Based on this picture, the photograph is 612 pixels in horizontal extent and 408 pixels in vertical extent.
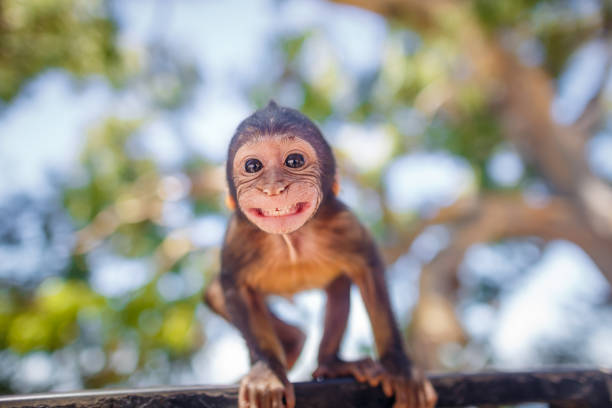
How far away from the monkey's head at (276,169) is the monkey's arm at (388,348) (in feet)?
1.31

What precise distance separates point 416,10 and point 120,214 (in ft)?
13.0

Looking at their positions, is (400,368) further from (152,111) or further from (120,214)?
(152,111)

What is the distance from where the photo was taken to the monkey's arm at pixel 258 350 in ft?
3.39

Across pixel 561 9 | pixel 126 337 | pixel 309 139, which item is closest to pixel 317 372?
pixel 309 139

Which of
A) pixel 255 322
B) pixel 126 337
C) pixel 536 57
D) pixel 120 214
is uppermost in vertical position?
pixel 536 57

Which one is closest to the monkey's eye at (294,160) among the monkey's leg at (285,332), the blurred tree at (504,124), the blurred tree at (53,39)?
the monkey's leg at (285,332)

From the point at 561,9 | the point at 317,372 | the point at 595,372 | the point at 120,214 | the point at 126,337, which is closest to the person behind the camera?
the point at 595,372

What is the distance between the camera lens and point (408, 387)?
1170 mm

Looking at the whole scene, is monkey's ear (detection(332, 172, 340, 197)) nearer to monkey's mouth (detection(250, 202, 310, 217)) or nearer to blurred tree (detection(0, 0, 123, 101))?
monkey's mouth (detection(250, 202, 310, 217))

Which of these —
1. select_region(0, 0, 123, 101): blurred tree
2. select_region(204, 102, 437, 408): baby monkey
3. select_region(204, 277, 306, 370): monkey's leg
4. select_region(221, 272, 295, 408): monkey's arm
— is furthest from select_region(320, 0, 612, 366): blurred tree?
select_region(221, 272, 295, 408): monkey's arm

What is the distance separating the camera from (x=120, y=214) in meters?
5.23

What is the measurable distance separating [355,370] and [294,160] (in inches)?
24.1

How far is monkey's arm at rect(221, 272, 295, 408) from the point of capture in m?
1.03

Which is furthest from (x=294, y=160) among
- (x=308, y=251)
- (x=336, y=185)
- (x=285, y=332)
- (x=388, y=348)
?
(x=285, y=332)
